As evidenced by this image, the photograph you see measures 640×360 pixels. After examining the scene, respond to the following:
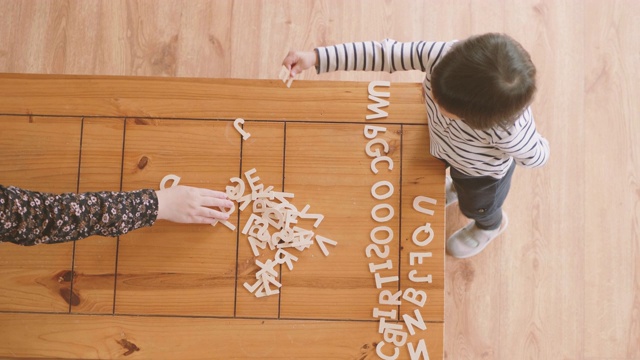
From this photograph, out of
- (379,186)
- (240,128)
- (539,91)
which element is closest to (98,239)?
(240,128)

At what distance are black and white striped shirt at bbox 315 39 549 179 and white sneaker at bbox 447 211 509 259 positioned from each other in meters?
0.40

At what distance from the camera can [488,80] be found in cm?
99

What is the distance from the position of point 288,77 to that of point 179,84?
26 cm

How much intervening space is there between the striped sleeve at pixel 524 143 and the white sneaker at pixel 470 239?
507 millimetres

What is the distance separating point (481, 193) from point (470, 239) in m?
0.36

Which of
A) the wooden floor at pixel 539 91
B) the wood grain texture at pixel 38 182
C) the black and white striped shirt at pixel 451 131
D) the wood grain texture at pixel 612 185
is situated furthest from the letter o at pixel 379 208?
the wood grain texture at pixel 612 185

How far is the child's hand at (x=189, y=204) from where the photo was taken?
1.25 metres

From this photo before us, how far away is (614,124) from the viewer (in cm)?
182

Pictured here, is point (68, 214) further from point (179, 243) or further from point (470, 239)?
point (470, 239)

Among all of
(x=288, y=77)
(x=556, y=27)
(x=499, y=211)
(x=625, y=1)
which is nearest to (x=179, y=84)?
(x=288, y=77)

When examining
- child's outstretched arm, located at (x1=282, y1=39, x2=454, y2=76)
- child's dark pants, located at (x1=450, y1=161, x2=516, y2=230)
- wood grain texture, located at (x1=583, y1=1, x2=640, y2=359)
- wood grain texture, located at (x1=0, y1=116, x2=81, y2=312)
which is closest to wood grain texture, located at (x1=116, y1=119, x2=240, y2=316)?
wood grain texture, located at (x1=0, y1=116, x2=81, y2=312)

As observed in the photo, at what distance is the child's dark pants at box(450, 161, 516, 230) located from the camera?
1.36m

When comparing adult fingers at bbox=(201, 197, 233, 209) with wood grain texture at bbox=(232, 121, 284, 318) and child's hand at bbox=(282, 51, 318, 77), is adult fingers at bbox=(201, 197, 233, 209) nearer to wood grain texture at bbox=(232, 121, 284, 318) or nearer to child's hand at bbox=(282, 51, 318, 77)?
wood grain texture at bbox=(232, 121, 284, 318)

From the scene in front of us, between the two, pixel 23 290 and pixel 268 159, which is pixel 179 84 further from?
pixel 23 290
